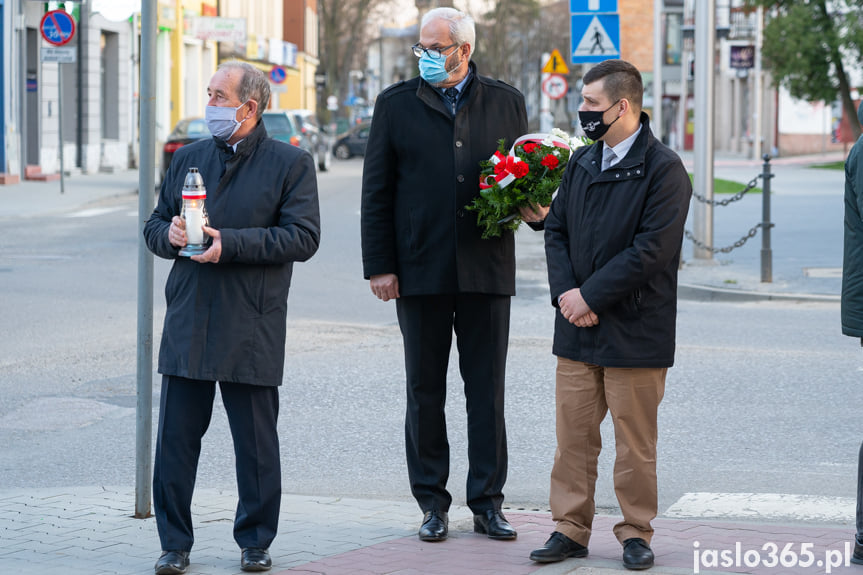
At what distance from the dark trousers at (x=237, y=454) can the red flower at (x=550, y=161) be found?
1407 millimetres

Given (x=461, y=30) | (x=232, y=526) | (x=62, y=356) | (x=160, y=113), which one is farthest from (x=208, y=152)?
(x=160, y=113)

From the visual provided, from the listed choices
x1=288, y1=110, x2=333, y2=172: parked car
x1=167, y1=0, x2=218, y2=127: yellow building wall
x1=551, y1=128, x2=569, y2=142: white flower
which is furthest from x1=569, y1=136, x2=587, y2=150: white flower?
x1=167, y1=0, x2=218, y2=127: yellow building wall

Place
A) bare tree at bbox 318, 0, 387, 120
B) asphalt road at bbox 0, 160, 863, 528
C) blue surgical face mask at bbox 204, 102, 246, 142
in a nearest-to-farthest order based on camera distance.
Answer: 1. blue surgical face mask at bbox 204, 102, 246, 142
2. asphalt road at bbox 0, 160, 863, 528
3. bare tree at bbox 318, 0, 387, 120

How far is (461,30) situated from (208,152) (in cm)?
113

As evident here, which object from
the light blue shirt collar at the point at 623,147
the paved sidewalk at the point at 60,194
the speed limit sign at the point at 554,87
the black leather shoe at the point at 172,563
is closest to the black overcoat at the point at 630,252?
the light blue shirt collar at the point at 623,147

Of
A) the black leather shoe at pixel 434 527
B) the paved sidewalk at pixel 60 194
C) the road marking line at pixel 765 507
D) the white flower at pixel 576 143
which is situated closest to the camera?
the black leather shoe at pixel 434 527

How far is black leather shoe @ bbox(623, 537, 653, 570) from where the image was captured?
Result: 4926 mm

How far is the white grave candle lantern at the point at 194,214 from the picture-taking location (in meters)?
4.83

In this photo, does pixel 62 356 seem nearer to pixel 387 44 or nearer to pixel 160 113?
pixel 160 113

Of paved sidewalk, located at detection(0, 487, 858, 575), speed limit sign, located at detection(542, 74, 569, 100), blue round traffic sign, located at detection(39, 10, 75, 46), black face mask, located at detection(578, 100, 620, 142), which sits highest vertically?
blue round traffic sign, located at detection(39, 10, 75, 46)

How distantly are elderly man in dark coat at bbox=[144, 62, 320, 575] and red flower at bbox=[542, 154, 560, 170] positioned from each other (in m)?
0.94

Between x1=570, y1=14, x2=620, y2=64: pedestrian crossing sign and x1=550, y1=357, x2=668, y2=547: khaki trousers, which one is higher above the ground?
x1=570, y1=14, x2=620, y2=64: pedestrian crossing sign

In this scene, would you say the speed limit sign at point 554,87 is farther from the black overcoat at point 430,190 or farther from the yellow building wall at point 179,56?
the black overcoat at point 430,190

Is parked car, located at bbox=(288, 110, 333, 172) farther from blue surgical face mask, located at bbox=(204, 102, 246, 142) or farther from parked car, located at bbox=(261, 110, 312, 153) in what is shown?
blue surgical face mask, located at bbox=(204, 102, 246, 142)
